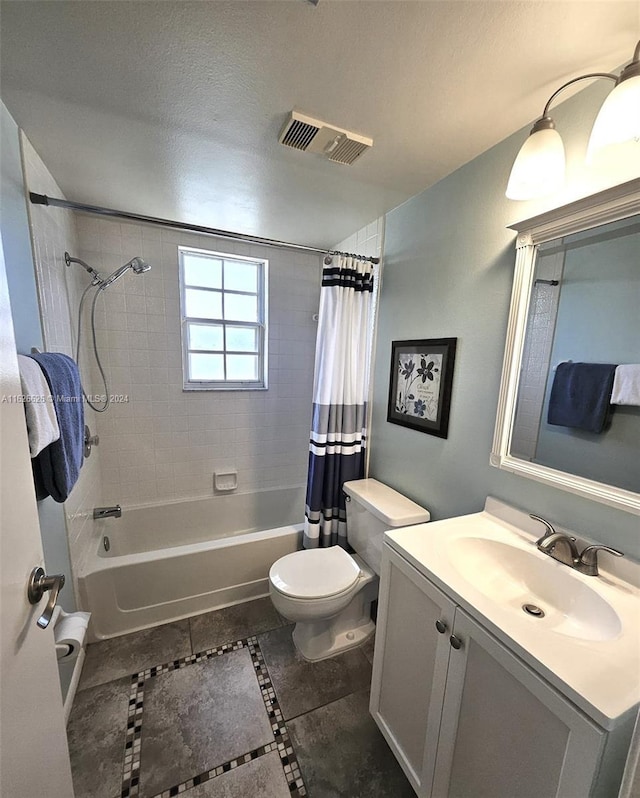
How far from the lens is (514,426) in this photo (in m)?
1.18

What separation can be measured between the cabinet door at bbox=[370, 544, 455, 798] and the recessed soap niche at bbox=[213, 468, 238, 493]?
66.4 inches

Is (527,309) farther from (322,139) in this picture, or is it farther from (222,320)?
(222,320)

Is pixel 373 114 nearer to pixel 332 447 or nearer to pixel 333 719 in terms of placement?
pixel 332 447

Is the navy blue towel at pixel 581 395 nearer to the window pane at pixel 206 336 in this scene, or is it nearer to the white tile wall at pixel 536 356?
the white tile wall at pixel 536 356

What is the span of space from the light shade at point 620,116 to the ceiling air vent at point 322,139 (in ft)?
2.30

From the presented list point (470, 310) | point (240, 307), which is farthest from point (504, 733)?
point (240, 307)

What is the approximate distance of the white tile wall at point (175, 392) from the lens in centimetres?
208

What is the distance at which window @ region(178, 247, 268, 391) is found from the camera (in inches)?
91.5

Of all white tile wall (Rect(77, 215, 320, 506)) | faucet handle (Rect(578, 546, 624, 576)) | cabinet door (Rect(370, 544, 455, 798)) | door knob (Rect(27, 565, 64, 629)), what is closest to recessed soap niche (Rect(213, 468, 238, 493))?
white tile wall (Rect(77, 215, 320, 506))

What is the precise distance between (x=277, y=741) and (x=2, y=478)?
1.42m

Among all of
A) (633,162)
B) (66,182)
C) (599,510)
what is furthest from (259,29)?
(599,510)

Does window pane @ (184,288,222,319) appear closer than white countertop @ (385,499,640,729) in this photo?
No

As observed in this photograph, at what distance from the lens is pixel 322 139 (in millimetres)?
1163

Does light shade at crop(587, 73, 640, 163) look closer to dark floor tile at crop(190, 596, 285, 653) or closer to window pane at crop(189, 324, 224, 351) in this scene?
window pane at crop(189, 324, 224, 351)
